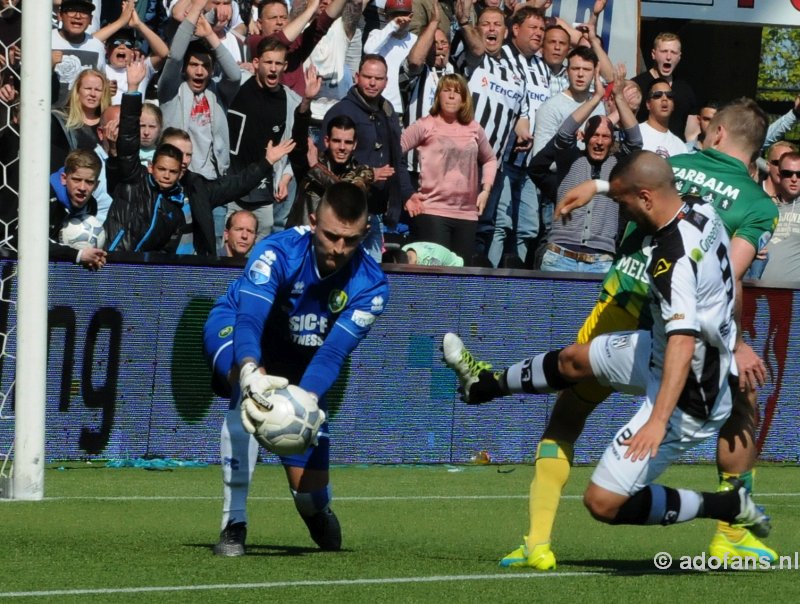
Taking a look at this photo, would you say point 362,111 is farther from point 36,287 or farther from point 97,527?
point 97,527

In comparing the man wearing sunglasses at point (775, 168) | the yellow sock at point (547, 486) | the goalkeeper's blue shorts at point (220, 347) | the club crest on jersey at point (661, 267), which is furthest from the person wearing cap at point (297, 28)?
the club crest on jersey at point (661, 267)

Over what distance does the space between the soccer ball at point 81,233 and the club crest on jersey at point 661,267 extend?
6.02m

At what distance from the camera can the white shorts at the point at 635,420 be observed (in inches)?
273

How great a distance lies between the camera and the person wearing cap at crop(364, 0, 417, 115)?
578 inches

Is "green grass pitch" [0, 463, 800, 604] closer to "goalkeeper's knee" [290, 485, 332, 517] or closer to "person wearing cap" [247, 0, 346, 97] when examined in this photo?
"goalkeeper's knee" [290, 485, 332, 517]

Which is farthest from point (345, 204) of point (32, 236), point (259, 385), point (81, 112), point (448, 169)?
point (448, 169)

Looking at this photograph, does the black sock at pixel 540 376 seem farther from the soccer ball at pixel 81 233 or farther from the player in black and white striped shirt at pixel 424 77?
the player in black and white striped shirt at pixel 424 77

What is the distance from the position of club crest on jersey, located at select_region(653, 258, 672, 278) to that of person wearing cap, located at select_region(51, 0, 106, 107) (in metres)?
7.56

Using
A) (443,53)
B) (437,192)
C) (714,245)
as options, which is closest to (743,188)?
(714,245)

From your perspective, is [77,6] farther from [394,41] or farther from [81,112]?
[394,41]

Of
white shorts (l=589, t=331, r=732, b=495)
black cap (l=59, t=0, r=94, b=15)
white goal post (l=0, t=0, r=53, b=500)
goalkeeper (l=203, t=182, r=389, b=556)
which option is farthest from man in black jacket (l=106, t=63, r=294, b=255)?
white shorts (l=589, t=331, r=732, b=495)

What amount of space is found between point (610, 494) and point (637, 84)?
9.72 meters

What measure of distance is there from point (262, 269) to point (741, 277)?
2431 mm

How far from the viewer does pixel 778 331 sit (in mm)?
13594
